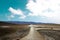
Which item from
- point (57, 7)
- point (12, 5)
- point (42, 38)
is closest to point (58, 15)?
point (57, 7)

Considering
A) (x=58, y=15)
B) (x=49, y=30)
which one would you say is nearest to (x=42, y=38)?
(x=49, y=30)

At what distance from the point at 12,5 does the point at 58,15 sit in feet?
2.02

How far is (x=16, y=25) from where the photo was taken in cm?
330

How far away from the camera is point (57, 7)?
3.32 m

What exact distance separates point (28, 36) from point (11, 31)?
0.23 meters

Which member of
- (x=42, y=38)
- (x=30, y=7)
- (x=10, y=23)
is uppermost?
(x=30, y=7)

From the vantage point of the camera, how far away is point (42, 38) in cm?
331

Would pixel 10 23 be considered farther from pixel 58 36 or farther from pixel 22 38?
pixel 58 36

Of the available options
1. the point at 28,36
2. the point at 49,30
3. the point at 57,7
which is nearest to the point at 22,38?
the point at 28,36

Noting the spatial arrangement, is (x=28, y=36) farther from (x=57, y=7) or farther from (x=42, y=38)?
(x=57, y=7)

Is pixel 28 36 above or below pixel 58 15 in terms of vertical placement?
below

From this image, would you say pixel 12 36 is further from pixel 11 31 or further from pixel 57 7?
pixel 57 7

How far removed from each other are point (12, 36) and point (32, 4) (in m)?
0.49

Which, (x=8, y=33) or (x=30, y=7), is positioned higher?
(x=30, y=7)
